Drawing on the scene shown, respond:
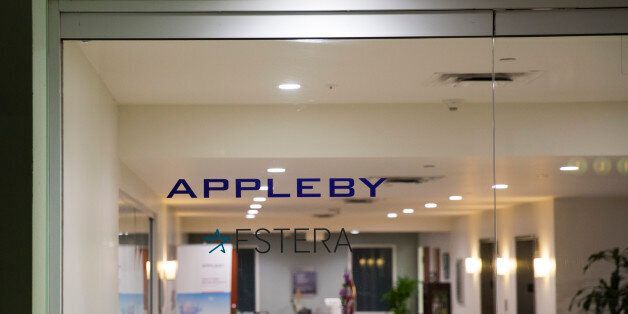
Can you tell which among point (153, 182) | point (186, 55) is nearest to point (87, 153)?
point (153, 182)

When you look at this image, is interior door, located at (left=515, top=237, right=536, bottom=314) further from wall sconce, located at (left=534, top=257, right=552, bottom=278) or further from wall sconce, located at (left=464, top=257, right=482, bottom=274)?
wall sconce, located at (left=464, top=257, right=482, bottom=274)

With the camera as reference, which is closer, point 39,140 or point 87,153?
point 39,140

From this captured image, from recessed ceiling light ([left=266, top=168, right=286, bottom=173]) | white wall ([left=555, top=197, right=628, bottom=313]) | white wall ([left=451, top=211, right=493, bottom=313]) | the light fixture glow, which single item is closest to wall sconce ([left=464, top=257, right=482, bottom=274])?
white wall ([left=451, top=211, right=493, bottom=313])

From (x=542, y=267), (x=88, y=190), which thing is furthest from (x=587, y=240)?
(x=88, y=190)

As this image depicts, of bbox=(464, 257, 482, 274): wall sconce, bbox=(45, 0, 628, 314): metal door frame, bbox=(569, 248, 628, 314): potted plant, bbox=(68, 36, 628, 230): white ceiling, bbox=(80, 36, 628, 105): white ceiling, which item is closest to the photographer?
bbox=(45, 0, 628, 314): metal door frame

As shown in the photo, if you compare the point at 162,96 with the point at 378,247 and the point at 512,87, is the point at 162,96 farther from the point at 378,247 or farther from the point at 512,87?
the point at 512,87

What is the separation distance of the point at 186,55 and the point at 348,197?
0.80 metres

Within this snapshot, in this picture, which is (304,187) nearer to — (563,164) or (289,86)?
(289,86)

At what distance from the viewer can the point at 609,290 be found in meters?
3.48

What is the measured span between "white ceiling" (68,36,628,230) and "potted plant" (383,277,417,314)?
275mm

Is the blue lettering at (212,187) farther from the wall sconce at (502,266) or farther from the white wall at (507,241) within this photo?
the wall sconce at (502,266)

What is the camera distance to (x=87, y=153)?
132 inches

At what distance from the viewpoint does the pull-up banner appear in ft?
10.9

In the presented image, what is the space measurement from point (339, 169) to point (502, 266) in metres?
0.74
